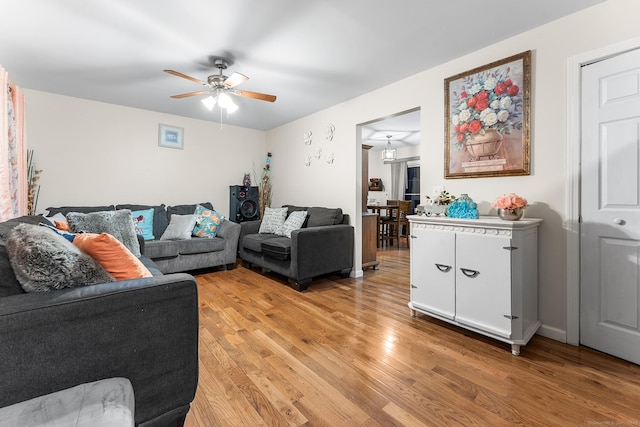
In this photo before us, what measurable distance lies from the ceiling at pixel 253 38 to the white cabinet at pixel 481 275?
4.87 ft

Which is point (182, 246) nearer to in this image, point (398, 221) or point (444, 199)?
point (444, 199)

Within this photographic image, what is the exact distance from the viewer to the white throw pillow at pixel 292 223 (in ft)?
12.1

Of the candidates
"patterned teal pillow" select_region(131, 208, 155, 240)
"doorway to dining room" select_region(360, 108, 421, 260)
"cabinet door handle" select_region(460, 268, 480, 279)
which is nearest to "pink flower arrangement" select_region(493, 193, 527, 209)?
"cabinet door handle" select_region(460, 268, 480, 279)

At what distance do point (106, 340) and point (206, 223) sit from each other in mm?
3126

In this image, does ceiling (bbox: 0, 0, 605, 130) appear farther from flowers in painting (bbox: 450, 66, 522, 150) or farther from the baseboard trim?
the baseboard trim

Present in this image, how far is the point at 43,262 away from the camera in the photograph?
99 centimetres

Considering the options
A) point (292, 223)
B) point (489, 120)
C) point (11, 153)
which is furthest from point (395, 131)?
point (11, 153)

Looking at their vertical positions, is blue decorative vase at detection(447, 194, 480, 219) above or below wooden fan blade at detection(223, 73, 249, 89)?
below

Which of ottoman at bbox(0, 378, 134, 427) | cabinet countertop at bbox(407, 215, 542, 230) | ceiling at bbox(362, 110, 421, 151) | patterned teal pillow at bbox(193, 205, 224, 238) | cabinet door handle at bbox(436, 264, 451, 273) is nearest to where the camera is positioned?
ottoman at bbox(0, 378, 134, 427)

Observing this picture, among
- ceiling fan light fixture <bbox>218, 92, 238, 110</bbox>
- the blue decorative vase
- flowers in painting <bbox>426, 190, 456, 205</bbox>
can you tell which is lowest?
the blue decorative vase

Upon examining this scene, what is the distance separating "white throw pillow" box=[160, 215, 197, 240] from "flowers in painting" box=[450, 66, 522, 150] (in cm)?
344

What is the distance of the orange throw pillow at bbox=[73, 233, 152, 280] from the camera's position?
4.14ft

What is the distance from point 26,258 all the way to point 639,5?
345cm

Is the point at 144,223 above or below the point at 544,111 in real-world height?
below
